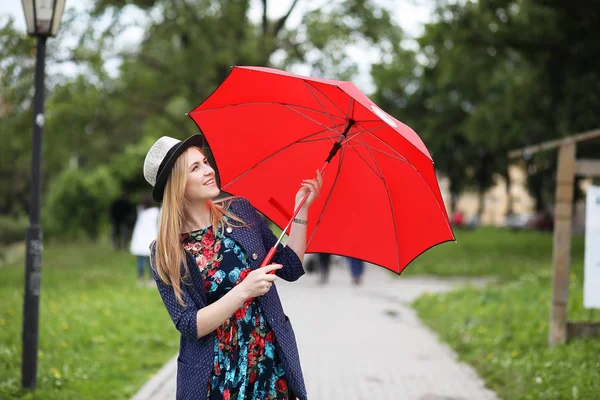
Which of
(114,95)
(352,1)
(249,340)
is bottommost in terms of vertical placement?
(249,340)

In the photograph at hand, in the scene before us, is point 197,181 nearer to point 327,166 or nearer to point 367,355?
point 327,166

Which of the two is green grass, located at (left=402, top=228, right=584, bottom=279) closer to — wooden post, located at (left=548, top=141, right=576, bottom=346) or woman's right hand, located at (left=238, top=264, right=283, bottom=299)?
wooden post, located at (left=548, top=141, right=576, bottom=346)

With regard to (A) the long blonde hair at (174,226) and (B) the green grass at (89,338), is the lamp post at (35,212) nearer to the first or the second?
(B) the green grass at (89,338)

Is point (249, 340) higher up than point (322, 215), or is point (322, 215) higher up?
point (322, 215)

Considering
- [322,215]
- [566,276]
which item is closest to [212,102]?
[322,215]

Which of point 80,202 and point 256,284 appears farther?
point 80,202

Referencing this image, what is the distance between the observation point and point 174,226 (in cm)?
292

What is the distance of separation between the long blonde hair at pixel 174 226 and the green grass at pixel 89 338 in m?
3.44

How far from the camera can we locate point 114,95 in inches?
978

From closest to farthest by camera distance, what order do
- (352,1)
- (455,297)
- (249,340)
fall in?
1. (249,340)
2. (455,297)
3. (352,1)

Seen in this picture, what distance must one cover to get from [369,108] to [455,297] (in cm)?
964

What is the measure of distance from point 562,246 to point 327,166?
4.63 m

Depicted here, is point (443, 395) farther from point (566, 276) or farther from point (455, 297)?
point (455, 297)

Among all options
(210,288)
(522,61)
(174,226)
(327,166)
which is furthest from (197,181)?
(522,61)
